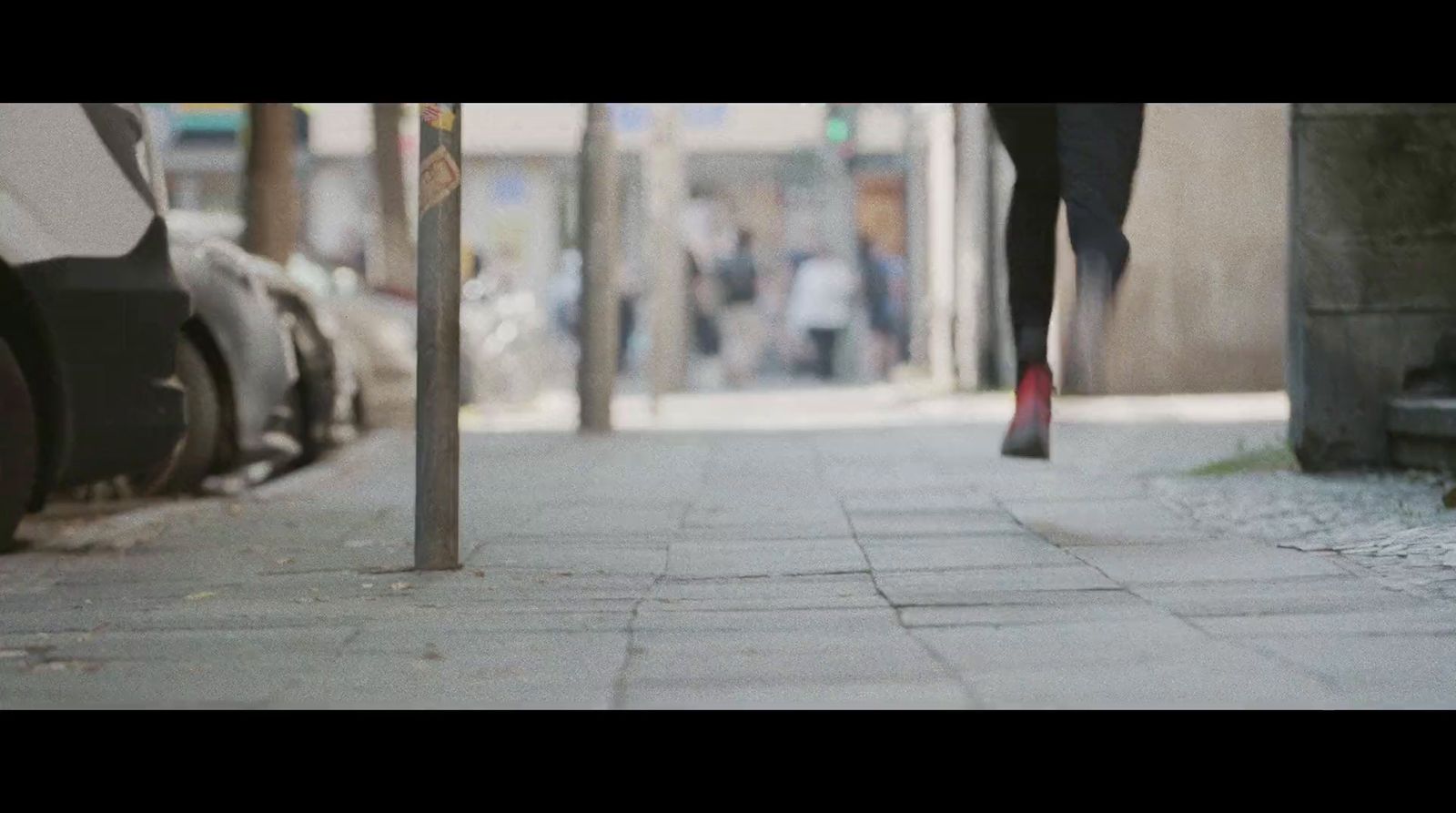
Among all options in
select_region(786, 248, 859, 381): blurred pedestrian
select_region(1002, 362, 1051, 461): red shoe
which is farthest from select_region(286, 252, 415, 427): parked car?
select_region(786, 248, 859, 381): blurred pedestrian

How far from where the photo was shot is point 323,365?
10.0 meters

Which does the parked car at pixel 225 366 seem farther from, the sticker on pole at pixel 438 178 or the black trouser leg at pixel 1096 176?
the black trouser leg at pixel 1096 176

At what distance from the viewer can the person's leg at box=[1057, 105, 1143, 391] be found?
6094mm

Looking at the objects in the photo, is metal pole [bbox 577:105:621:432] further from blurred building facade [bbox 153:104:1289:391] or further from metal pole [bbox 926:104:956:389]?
blurred building facade [bbox 153:104:1289:391]

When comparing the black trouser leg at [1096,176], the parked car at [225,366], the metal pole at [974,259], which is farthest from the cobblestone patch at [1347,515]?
the metal pole at [974,259]

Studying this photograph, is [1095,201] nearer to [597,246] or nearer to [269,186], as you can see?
[597,246]

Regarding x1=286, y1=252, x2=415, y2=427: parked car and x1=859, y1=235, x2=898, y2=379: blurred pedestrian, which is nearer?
x1=286, y1=252, x2=415, y2=427: parked car

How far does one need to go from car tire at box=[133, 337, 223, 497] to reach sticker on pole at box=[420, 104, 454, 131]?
2.79 meters

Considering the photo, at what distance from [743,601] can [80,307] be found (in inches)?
98.3

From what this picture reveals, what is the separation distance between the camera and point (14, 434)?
5984 millimetres

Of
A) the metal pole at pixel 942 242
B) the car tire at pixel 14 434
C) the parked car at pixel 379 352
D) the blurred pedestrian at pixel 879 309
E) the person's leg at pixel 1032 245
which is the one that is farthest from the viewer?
the blurred pedestrian at pixel 879 309

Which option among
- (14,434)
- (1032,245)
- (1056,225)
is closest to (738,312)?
(1056,225)

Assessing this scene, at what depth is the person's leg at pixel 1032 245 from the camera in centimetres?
628

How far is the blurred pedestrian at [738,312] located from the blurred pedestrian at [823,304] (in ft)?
1.86
